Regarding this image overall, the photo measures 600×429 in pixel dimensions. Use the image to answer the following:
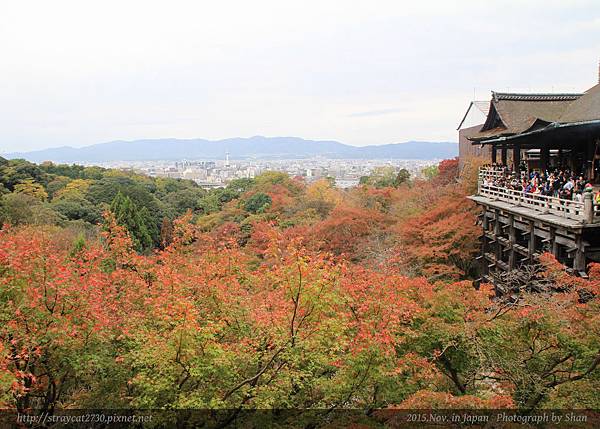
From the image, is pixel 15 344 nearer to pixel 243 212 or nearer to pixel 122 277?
pixel 122 277

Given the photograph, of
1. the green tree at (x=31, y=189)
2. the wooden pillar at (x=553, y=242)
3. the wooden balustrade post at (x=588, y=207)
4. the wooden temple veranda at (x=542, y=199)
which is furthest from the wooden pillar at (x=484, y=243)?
the green tree at (x=31, y=189)

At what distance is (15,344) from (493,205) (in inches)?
693

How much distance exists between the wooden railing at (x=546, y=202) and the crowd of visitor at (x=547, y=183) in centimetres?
17

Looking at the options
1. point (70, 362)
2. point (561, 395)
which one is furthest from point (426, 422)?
point (70, 362)

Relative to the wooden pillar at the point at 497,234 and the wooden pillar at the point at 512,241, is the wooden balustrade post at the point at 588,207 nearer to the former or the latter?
the wooden pillar at the point at 512,241

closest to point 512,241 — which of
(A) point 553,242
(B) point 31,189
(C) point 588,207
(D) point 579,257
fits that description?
(A) point 553,242

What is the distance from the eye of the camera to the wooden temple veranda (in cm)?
1397

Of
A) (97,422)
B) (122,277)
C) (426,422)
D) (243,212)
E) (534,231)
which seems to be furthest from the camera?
(243,212)

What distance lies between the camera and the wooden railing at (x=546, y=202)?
13.2 meters

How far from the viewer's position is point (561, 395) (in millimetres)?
9992

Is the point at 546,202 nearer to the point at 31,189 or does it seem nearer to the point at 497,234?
the point at 497,234

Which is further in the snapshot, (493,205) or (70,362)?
(493,205)

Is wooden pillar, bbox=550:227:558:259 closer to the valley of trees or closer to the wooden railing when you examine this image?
the wooden railing

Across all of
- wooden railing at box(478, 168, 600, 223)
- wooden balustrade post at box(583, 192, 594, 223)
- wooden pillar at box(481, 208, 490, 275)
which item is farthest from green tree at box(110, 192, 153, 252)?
wooden balustrade post at box(583, 192, 594, 223)
